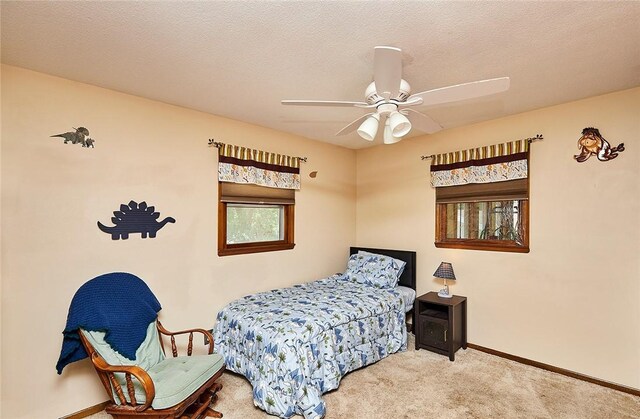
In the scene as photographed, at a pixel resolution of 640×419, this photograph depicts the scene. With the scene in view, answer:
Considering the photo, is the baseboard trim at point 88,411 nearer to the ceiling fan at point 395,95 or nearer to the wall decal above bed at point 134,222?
the wall decal above bed at point 134,222

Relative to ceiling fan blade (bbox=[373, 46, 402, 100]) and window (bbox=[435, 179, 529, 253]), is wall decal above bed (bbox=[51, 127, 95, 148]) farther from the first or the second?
window (bbox=[435, 179, 529, 253])

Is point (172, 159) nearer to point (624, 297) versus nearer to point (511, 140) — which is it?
point (511, 140)

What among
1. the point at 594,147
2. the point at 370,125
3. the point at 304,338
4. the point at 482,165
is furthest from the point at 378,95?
the point at 594,147

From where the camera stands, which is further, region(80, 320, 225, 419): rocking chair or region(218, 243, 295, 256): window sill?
region(218, 243, 295, 256): window sill

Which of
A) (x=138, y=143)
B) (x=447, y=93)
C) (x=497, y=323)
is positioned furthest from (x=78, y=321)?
(x=497, y=323)

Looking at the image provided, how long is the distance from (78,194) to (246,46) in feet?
5.64

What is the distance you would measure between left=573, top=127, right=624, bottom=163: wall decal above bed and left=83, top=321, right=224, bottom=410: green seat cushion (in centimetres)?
360

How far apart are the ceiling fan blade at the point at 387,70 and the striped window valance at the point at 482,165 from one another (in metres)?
2.02

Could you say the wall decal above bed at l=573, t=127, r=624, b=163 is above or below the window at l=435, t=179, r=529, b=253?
above

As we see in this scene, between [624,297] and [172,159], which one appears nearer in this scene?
[624,297]

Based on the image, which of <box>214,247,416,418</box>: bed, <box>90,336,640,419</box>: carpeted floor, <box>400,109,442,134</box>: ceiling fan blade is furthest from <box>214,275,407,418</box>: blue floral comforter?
<box>400,109,442,134</box>: ceiling fan blade

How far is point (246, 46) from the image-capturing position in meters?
1.92

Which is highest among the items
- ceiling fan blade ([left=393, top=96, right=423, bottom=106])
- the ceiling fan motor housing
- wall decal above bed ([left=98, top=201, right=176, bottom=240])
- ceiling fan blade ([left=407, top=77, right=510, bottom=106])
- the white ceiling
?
the white ceiling

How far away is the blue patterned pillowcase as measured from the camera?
12.5ft
